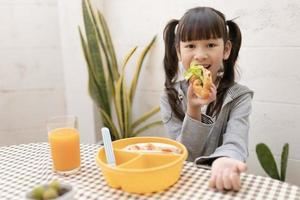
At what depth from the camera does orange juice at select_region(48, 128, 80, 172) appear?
87cm

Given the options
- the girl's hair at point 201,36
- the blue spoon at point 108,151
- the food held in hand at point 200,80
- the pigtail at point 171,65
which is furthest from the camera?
the pigtail at point 171,65

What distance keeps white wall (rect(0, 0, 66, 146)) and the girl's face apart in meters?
1.11


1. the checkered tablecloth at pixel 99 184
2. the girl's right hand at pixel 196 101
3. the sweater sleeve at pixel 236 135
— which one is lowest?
the checkered tablecloth at pixel 99 184

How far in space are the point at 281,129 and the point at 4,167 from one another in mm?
1218

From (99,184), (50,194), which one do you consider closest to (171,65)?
(99,184)

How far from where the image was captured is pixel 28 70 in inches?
79.4

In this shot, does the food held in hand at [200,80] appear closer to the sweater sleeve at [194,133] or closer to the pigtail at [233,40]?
the sweater sleeve at [194,133]

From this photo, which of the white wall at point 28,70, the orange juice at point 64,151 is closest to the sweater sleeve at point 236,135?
the orange juice at point 64,151

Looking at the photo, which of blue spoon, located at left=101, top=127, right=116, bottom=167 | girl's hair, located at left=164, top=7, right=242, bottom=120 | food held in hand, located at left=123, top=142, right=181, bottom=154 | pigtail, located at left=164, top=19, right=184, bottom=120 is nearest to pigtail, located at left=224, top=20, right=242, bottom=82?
girl's hair, located at left=164, top=7, right=242, bottom=120

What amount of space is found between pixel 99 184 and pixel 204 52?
0.58 meters

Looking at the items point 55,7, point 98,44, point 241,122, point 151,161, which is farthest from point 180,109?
point 55,7

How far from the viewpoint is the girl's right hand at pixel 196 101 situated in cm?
106

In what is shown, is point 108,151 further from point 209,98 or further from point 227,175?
point 209,98

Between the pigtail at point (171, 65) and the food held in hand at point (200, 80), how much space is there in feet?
0.79
